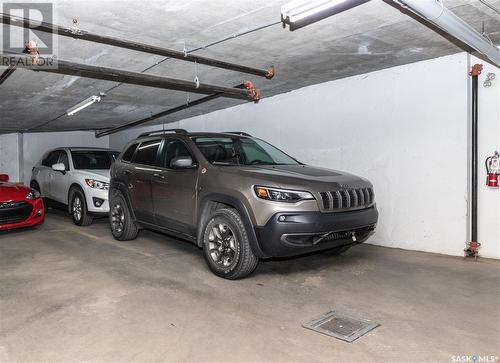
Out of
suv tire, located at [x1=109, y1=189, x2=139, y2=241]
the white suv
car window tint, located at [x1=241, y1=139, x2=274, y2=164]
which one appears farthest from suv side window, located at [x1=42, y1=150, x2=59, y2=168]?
car window tint, located at [x1=241, y1=139, x2=274, y2=164]

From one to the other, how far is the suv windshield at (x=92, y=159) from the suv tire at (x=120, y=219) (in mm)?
1996

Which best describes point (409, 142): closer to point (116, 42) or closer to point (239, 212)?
point (239, 212)

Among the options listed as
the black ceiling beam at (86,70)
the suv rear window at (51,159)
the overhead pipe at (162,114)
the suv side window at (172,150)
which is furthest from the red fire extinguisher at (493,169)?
the suv rear window at (51,159)

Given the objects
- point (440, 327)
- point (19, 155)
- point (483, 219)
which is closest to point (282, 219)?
point (440, 327)

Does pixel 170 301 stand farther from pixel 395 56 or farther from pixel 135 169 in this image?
pixel 395 56

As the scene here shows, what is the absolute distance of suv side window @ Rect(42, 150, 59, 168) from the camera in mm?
8797

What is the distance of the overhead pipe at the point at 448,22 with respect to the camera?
3.04 m

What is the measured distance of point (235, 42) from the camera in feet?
14.6

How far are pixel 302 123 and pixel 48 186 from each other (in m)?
5.82

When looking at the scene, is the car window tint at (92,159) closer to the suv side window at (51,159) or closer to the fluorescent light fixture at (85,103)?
the suv side window at (51,159)

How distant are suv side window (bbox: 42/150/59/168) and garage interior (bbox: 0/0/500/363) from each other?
54.8 inches

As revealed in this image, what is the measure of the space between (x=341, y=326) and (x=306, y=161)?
4163 millimetres

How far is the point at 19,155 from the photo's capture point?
12.1 metres

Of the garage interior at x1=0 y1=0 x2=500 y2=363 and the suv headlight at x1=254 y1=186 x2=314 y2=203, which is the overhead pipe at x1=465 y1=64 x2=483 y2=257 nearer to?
the garage interior at x1=0 y1=0 x2=500 y2=363
